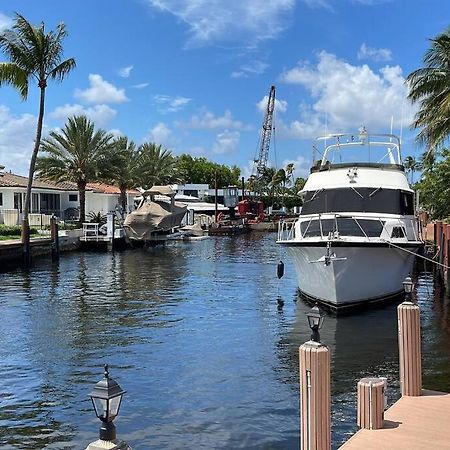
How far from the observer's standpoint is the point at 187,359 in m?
13.9

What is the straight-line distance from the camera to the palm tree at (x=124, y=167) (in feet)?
179

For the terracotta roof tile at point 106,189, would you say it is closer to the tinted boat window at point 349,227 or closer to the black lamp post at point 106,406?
Answer: the tinted boat window at point 349,227

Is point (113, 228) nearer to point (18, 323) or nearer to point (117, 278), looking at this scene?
point (117, 278)

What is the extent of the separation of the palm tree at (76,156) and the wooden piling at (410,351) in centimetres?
4586

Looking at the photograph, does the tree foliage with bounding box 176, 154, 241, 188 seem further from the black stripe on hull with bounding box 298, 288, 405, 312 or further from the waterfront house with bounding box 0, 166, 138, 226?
the black stripe on hull with bounding box 298, 288, 405, 312

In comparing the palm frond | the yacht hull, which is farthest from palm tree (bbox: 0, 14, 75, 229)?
the yacht hull

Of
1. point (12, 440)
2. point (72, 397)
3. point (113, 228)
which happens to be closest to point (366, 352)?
point (72, 397)

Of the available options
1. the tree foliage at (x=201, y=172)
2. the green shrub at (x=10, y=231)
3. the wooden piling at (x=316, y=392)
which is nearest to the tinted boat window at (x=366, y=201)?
the wooden piling at (x=316, y=392)

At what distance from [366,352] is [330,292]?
4.06 m

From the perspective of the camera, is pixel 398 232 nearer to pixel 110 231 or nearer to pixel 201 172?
pixel 110 231

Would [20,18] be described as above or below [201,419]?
above

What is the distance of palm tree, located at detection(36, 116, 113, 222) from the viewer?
52.5 m

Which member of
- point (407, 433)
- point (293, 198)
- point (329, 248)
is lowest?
point (407, 433)

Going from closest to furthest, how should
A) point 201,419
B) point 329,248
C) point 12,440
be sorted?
point 12,440
point 201,419
point 329,248
